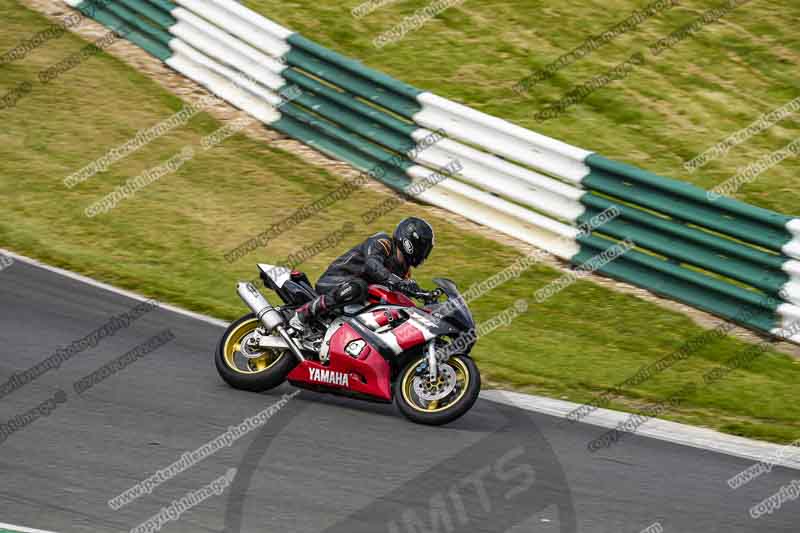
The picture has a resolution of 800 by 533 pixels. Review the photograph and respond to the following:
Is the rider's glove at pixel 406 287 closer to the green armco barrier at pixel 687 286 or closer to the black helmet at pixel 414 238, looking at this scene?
the black helmet at pixel 414 238

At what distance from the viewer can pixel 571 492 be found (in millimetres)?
7555

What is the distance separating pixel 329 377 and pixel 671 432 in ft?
8.77

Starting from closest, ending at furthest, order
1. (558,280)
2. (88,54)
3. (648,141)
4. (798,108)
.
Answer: (558,280) → (648,141) → (798,108) → (88,54)

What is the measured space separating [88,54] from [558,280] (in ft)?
29.0

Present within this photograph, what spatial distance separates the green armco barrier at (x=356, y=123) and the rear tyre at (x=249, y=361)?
5.20 metres

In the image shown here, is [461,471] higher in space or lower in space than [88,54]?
higher

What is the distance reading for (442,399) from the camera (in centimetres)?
859

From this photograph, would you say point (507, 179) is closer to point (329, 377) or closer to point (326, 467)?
point (329, 377)

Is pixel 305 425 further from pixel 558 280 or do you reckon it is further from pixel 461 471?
pixel 558 280

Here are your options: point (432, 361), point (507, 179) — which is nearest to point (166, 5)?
point (507, 179)

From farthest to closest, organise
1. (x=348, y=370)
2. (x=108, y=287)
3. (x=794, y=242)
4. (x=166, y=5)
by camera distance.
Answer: (x=166, y=5) → (x=108, y=287) → (x=794, y=242) → (x=348, y=370)

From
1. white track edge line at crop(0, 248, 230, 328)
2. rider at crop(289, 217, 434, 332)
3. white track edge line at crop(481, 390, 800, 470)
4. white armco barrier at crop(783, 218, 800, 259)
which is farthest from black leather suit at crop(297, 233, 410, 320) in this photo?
white armco barrier at crop(783, 218, 800, 259)

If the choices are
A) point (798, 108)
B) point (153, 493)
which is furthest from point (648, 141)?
point (153, 493)

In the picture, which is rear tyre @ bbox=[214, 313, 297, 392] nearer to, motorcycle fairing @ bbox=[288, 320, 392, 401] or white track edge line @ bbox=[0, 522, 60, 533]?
motorcycle fairing @ bbox=[288, 320, 392, 401]
